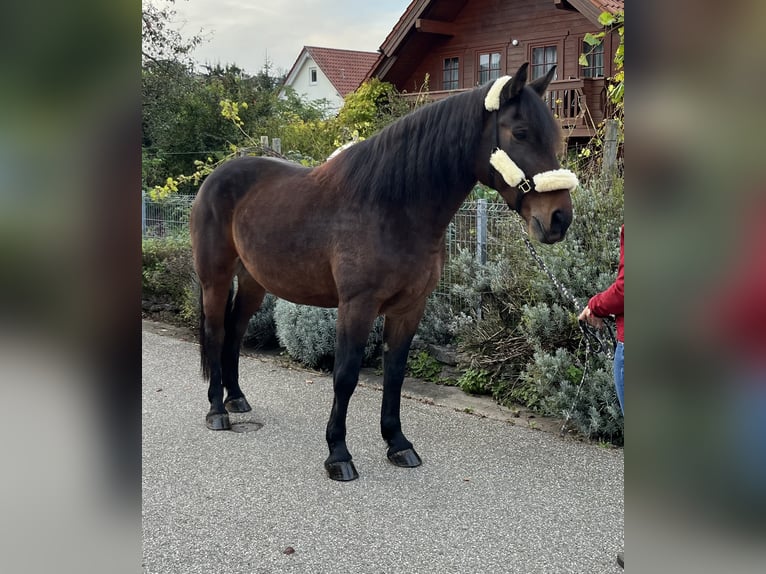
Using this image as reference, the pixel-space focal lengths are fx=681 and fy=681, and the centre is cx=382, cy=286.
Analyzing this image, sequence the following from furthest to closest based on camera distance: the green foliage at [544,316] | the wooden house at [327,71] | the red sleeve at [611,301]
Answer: the wooden house at [327,71] < the green foliage at [544,316] < the red sleeve at [611,301]

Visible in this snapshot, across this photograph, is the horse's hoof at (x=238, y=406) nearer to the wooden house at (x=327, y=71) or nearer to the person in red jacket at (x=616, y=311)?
the person in red jacket at (x=616, y=311)

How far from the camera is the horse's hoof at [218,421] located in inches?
176

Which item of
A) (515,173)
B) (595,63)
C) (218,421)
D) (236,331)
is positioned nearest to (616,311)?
(515,173)

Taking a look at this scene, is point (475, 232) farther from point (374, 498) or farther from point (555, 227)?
point (374, 498)

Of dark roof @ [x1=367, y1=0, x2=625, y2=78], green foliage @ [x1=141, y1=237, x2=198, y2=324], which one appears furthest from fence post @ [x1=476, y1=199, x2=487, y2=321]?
dark roof @ [x1=367, y1=0, x2=625, y2=78]

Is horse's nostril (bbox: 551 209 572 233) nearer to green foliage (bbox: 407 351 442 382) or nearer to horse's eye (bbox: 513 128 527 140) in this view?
horse's eye (bbox: 513 128 527 140)

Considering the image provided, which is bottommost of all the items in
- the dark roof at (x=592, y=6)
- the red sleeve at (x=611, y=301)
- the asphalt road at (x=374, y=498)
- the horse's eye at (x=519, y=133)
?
the asphalt road at (x=374, y=498)

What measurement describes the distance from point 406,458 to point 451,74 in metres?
13.5

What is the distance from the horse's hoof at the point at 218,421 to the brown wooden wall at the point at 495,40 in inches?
435

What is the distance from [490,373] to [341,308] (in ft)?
6.49

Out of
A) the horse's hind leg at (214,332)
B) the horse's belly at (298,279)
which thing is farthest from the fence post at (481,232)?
the horse's hind leg at (214,332)
